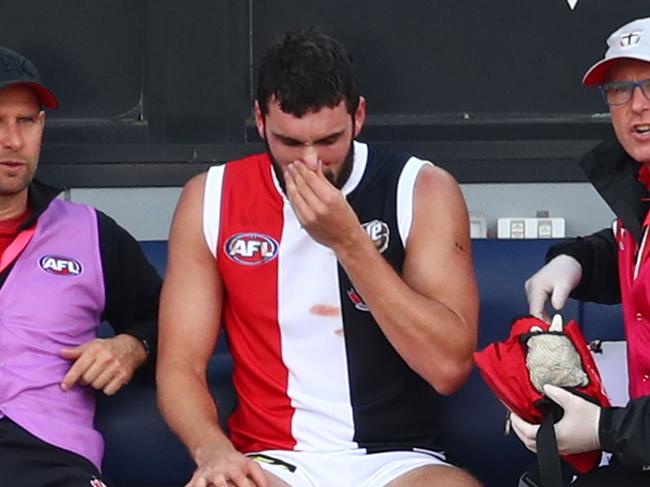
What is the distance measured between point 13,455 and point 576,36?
2149mm

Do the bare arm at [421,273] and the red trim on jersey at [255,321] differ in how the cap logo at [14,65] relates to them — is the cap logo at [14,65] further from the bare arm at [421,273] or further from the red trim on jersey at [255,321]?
the bare arm at [421,273]

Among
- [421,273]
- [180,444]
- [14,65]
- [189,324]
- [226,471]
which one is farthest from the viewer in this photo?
[180,444]

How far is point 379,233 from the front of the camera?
384 centimetres

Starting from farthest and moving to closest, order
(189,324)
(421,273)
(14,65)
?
(14,65), (189,324), (421,273)

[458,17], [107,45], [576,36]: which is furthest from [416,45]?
[107,45]

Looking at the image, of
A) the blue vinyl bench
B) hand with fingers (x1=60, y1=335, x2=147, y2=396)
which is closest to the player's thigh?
the blue vinyl bench

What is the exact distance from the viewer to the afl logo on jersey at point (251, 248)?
3.87m

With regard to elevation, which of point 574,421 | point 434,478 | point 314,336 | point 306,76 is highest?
point 306,76

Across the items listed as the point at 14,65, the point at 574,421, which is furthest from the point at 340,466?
the point at 14,65

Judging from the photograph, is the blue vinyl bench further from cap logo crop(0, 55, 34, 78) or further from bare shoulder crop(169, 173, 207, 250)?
cap logo crop(0, 55, 34, 78)

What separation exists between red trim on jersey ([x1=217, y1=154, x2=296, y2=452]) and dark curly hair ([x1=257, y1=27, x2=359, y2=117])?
0.26 metres

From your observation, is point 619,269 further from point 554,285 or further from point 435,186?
point 435,186

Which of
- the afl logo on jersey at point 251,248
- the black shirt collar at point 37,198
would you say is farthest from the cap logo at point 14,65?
the afl logo on jersey at point 251,248

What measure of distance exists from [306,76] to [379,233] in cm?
43
